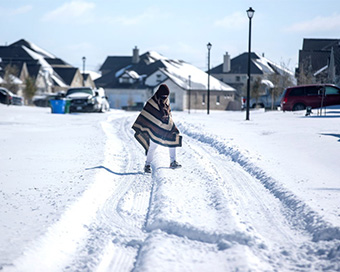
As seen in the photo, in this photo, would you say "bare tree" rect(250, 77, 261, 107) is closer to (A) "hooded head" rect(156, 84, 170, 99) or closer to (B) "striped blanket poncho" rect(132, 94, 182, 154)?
(B) "striped blanket poncho" rect(132, 94, 182, 154)

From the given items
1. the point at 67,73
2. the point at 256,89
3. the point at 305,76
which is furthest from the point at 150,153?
the point at 67,73

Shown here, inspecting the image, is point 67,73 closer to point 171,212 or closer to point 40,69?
point 40,69

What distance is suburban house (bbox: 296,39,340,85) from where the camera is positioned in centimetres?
4369

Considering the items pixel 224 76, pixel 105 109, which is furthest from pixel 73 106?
pixel 224 76

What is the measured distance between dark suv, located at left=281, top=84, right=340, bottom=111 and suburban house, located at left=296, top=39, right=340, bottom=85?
15422 mm

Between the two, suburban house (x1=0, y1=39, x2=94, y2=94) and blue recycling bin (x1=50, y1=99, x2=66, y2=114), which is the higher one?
suburban house (x1=0, y1=39, x2=94, y2=94)

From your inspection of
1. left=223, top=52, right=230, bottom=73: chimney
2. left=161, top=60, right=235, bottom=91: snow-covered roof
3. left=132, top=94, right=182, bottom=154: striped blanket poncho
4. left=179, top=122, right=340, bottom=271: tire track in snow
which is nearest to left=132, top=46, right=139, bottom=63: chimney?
left=161, top=60, right=235, bottom=91: snow-covered roof

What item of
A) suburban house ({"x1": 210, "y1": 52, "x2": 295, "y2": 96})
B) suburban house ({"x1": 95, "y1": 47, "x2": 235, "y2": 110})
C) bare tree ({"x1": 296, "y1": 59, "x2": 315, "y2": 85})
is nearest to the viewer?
bare tree ({"x1": 296, "y1": 59, "x2": 315, "y2": 85})

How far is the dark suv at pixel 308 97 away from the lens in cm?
2662

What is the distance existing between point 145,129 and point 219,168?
1629mm

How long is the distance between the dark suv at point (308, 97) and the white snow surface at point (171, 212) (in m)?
16.1

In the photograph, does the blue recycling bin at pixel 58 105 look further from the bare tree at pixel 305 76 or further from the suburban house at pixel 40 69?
the suburban house at pixel 40 69

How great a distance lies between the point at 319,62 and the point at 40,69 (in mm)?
41699

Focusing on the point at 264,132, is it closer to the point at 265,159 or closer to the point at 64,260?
the point at 265,159
